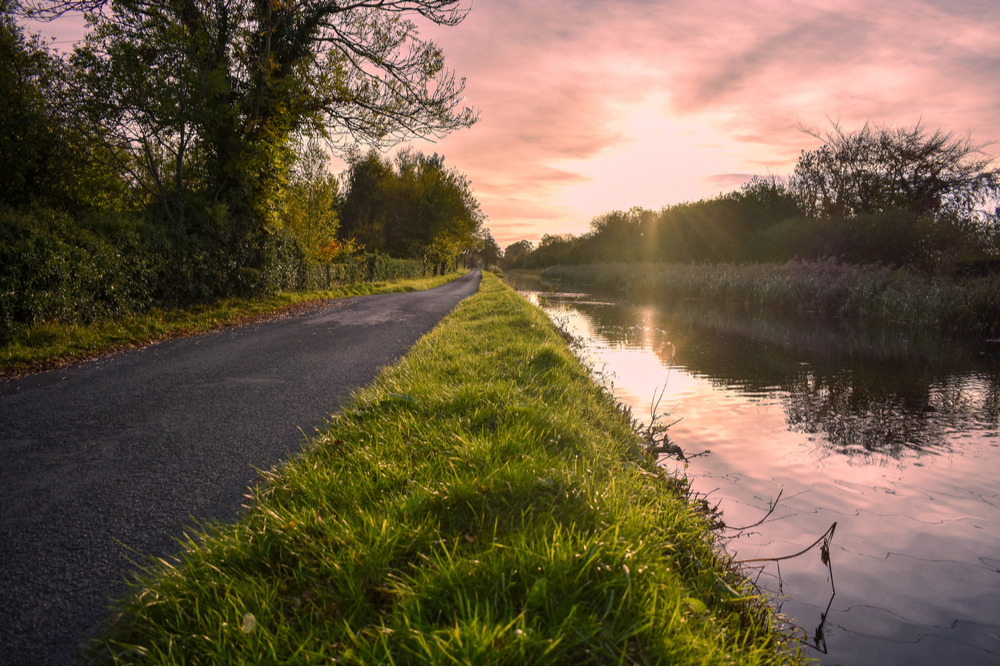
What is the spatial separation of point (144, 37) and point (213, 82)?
5.50 feet

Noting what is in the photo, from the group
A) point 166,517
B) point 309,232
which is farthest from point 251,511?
point 309,232

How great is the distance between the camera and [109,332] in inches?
320

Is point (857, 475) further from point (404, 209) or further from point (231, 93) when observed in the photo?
point (404, 209)

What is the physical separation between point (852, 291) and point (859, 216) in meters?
11.5

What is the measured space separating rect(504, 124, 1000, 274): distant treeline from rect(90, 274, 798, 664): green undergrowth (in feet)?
63.4

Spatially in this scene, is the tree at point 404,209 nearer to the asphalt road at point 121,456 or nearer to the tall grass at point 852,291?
the tall grass at point 852,291

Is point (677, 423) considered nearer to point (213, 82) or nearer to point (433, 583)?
point (433, 583)

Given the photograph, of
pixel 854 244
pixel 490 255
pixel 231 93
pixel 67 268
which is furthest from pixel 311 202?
pixel 490 255

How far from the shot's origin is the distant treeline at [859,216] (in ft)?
64.8

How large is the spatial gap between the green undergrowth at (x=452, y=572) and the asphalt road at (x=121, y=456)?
0.23 metres

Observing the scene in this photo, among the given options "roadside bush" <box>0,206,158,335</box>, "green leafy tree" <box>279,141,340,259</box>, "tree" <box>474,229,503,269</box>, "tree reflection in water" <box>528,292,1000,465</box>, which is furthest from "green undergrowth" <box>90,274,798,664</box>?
"tree" <box>474,229,503,269</box>

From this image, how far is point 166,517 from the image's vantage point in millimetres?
2629

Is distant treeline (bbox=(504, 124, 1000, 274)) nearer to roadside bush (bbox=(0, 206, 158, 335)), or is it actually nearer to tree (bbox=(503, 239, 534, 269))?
roadside bush (bbox=(0, 206, 158, 335))

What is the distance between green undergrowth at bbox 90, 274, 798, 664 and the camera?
5.52 feet
